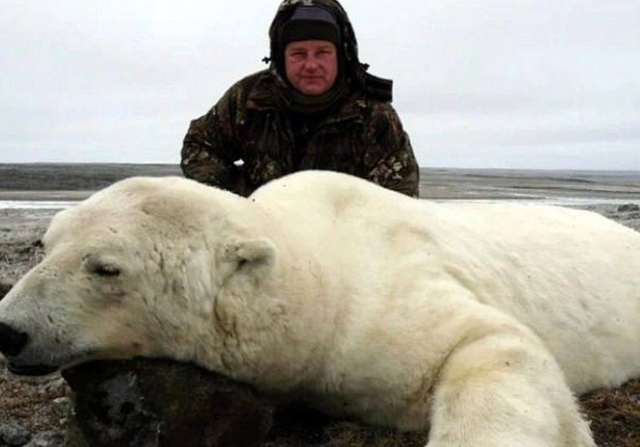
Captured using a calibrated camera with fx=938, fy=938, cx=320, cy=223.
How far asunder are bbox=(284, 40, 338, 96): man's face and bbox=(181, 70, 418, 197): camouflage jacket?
0.61 ft

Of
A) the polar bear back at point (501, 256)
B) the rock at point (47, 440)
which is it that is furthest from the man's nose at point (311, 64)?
the rock at point (47, 440)

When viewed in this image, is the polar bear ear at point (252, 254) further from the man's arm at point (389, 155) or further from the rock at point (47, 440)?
the man's arm at point (389, 155)

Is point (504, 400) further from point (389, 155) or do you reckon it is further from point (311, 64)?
point (311, 64)

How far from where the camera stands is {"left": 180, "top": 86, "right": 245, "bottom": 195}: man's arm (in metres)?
5.86

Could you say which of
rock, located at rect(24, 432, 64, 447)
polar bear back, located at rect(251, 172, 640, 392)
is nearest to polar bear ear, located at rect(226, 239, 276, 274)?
polar bear back, located at rect(251, 172, 640, 392)

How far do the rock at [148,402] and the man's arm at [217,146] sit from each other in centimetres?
283

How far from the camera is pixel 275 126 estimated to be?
5.73m

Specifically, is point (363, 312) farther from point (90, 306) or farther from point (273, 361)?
point (90, 306)

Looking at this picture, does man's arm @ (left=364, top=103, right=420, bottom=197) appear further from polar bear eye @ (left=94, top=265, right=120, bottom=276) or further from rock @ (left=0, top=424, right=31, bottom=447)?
polar bear eye @ (left=94, top=265, right=120, bottom=276)

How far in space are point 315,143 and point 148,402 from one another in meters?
2.90

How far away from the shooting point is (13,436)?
3555mm

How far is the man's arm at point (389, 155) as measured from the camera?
5.66 m

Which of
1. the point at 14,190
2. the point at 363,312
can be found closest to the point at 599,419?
the point at 363,312

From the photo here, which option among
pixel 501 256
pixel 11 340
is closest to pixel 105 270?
pixel 11 340
